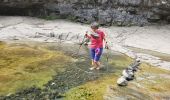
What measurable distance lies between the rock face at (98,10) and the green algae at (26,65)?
595 cm

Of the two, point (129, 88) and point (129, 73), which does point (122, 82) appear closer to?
point (129, 88)

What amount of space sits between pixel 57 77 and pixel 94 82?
4.17 ft

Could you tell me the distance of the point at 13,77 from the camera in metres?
12.0

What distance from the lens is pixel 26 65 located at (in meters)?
13.3

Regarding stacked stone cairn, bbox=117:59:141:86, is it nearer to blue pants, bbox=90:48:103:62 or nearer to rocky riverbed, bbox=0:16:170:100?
rocky riverbed, bbox=0:16:170:100

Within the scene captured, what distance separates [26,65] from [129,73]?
3660mm

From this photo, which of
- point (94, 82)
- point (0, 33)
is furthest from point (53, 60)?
point (0, 33)

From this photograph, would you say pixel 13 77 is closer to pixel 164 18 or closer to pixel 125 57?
pixel 125 57

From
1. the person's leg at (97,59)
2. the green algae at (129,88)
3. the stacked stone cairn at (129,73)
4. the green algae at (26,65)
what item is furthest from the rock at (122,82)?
the green algae at (26,65)

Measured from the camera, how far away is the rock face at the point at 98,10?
72.1 ft

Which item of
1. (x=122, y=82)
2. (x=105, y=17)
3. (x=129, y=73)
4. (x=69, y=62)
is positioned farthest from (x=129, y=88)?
(x=105, y=17)

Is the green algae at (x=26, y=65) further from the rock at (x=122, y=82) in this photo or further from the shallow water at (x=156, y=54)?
the shallow water at (x=156, y=54)

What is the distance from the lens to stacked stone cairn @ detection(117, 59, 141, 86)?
A: 452 inches

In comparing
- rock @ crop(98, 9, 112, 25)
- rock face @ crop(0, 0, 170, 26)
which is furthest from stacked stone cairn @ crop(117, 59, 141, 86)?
rock face @ crop(0, 0, 170, 26)
